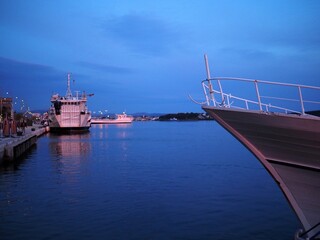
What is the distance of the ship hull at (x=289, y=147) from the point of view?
973cm

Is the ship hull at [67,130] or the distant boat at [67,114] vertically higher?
the distant boat at [67,114]

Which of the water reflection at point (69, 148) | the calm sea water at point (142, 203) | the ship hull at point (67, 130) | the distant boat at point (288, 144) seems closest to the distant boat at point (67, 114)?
the ship hull at point (67, 130)

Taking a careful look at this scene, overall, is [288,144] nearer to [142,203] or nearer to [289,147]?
[289,147]

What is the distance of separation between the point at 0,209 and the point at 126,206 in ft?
14.6

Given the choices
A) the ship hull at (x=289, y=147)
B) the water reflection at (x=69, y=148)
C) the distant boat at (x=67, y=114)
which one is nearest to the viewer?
the ship hull at (x=289, y=147)

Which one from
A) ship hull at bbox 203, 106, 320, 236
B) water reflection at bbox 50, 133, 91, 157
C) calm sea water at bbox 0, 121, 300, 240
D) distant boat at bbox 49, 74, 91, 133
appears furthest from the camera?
distant boat at bbox 49, 74, 91, 133

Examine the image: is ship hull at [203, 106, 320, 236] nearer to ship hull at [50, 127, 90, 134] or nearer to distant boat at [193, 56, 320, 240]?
distant boat at [193, 56, 320, 240]

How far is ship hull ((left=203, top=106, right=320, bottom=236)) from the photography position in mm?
9727

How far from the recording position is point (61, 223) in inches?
541

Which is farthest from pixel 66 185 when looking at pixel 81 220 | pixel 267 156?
pixel 267 156

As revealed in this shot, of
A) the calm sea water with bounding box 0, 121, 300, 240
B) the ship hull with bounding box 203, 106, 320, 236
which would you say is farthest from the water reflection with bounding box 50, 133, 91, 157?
the ship hull with bounding box 203, 106, 320, 236

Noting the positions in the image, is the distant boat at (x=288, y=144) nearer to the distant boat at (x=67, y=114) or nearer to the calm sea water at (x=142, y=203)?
the calm sea water at (x=142, y=203)

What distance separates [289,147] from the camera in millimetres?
10102

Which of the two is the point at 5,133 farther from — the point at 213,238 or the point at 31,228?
the point at 213,238
